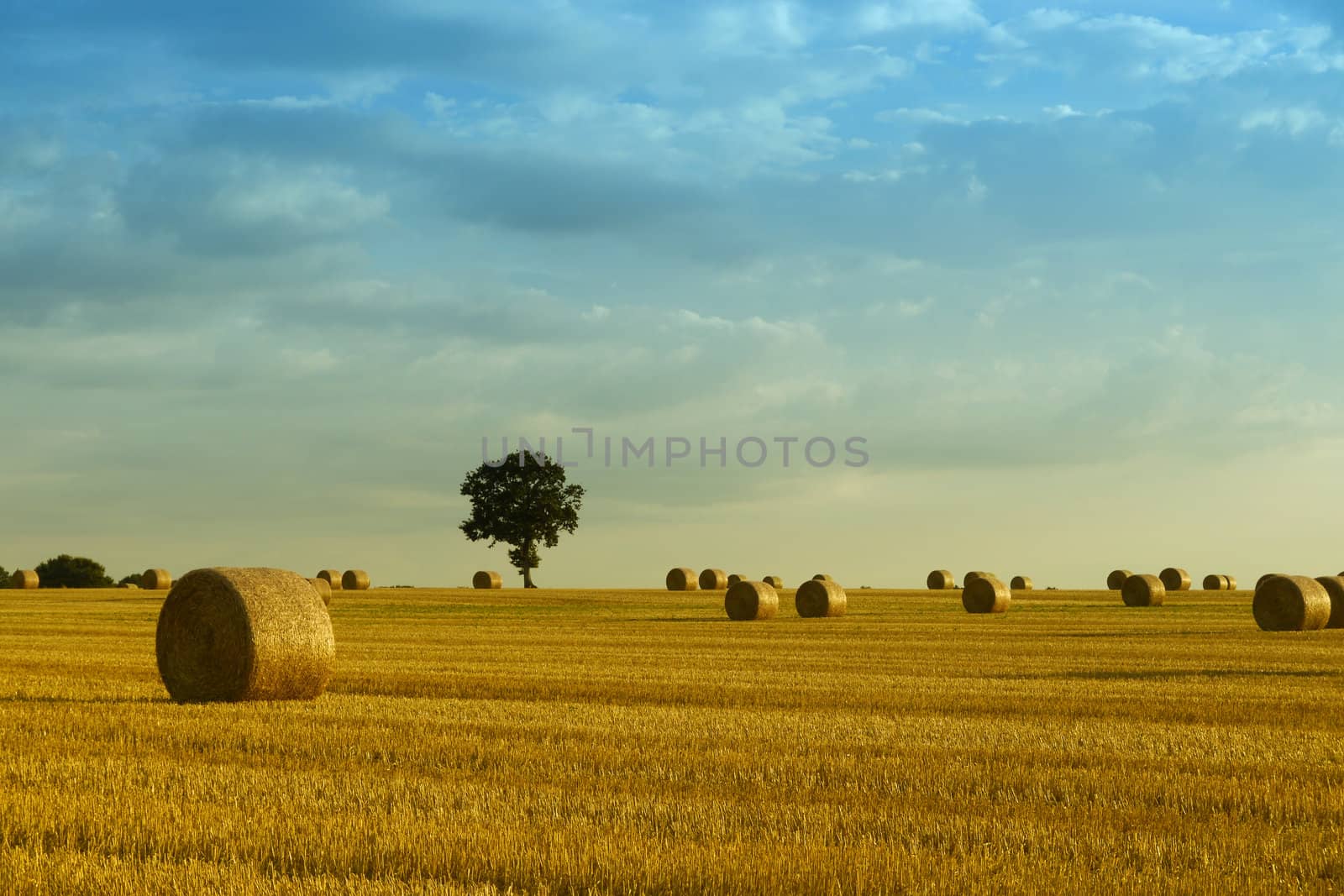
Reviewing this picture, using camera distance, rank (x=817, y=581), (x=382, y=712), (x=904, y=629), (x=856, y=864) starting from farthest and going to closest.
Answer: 1. (x=817, y=581)
2. (x=904, y=629)
3. (x=382, y=712)
4. (x=856, y=864)

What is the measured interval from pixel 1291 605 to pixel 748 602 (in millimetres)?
13037

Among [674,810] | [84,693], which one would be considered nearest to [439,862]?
[674,810]

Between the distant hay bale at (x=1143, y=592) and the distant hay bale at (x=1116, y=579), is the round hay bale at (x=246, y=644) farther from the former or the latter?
the distant hay bale at (x=1116, y=579)

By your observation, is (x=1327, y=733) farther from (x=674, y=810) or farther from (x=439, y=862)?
(x=439, y=862)

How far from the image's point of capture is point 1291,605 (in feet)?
102

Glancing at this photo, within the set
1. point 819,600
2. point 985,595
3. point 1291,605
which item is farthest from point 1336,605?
point 819,600

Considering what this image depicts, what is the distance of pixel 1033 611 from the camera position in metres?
43.1

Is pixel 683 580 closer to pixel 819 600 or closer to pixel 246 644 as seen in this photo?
pixel 819 600

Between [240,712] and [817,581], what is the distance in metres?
25.7

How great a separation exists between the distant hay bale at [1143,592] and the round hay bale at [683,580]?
19.4 meters

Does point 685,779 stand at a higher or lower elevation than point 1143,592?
lower

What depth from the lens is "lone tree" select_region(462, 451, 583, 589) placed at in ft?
263

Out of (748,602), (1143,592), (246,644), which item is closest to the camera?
(246,644)

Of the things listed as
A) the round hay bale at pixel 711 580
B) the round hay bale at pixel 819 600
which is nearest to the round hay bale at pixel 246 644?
the round hay bale at pixel 819 600
